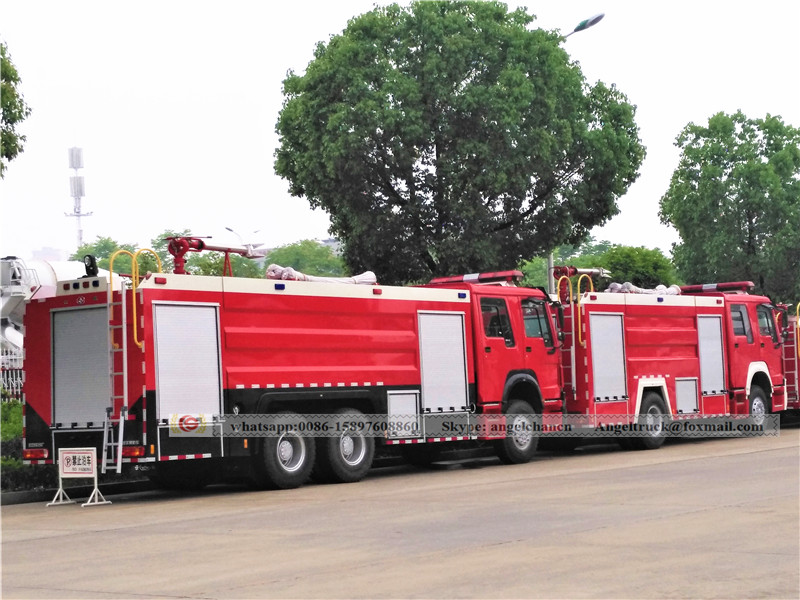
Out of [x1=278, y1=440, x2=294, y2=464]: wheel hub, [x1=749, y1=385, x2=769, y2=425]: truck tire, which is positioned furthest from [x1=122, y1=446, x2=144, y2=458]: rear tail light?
[x1=749, y1=385, x2=769, y2=425]: truck tire

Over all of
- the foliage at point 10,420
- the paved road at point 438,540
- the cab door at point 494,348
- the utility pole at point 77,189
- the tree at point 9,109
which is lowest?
the paved road at point 438,540

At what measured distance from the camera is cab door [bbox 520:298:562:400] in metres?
22.1

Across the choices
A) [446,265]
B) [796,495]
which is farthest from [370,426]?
[446,265]

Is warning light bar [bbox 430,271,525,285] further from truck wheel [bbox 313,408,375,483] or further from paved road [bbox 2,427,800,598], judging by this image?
paved road [bbox 2,427,800,598]

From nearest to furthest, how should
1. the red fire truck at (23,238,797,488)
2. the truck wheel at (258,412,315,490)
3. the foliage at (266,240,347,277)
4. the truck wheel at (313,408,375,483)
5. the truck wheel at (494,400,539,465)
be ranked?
the red fire truck at (23,238,797,488) < the truck wheel at (258,412,315,490) < the truck wheel at (313,408,375,483) < the truck wheel at (494,400,539,465) < the foliage at (266,240,347,277)

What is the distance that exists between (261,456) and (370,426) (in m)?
2.15

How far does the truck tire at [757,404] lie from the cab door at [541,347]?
662 centimetres

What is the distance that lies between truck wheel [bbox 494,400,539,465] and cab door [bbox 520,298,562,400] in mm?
652

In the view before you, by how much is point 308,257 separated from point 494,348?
103123 mm

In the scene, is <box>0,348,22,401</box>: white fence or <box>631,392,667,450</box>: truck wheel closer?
<box>631,392,667,450</box>: truck wheel

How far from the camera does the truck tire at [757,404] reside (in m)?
27.5

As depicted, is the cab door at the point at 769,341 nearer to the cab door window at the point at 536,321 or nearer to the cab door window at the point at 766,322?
the cab door window at the point at 766,322

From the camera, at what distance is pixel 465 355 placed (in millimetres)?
20812

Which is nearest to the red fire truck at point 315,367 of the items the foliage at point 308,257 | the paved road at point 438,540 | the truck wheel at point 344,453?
the truck wheel at point 344,453
